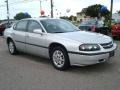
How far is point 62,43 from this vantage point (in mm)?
6957

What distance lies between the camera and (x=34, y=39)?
26.3 ft

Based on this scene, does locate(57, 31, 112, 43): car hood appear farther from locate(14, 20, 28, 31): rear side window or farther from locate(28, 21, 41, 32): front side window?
locate(14, 20, 28, 31): rear side window

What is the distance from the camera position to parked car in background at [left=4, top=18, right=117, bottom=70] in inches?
260

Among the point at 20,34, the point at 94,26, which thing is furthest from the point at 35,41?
the point at 94,26

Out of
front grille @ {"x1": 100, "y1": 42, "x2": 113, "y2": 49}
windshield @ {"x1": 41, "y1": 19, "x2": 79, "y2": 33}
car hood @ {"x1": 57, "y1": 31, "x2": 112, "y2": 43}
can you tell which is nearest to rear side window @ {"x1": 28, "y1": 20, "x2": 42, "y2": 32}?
windshield @ {"x1": 41, "y1": 19, "x2": 79, "y2": 33}

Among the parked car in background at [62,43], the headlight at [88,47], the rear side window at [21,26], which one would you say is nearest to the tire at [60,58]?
the parked car in background at [62,43]

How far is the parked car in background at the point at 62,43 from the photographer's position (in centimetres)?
661

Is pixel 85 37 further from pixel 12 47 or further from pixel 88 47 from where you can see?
Answer: pixel 12 47

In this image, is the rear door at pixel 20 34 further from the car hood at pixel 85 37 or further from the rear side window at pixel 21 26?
the car hood at pixel 85 37

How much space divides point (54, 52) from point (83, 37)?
952mm

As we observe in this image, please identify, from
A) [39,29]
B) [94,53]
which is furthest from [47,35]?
[94,53]

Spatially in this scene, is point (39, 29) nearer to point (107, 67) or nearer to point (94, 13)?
point (107, 67)

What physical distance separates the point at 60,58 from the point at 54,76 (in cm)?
76

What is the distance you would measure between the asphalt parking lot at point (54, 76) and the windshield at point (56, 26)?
110 centimetres
